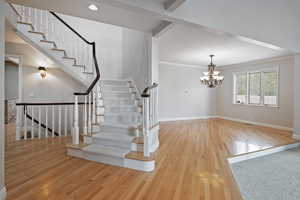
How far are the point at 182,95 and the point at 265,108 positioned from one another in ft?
10.2

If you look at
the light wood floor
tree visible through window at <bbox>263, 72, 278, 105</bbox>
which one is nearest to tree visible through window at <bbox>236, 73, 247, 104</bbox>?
tree visible through window at <bbox>263, 72, 278, 105</bbox>

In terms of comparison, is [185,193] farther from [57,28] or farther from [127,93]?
[57,28]

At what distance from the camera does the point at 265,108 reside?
5719 mm

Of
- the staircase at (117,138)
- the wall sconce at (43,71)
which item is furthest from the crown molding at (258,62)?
the wall sconce at (43,71)

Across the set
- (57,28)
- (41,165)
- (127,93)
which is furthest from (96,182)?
(57,28)

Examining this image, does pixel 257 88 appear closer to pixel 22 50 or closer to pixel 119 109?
pixel 119 109

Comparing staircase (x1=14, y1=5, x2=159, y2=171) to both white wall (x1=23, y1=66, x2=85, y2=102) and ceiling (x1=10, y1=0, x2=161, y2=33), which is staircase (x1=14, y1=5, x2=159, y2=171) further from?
ceiling (x1=10, y1=0, x2=161, y2=33)

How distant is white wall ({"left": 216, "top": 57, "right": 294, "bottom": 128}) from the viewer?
5.04m

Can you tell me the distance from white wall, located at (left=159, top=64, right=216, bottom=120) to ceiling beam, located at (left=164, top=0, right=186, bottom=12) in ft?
13.8

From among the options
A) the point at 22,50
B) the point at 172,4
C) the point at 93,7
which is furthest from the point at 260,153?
the point at 22,50

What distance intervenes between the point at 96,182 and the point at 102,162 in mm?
625

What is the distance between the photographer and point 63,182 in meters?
2.05

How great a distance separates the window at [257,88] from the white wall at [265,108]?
0.62ft

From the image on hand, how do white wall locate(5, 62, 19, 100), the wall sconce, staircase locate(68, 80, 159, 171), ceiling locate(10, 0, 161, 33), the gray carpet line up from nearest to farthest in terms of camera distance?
the gray carpet → ceiling locate(10, 0, 161, 33) → staircase locate(68, 80, 159, 171) → the wall sconce → white wall locate(5, 62, 19, 100)
